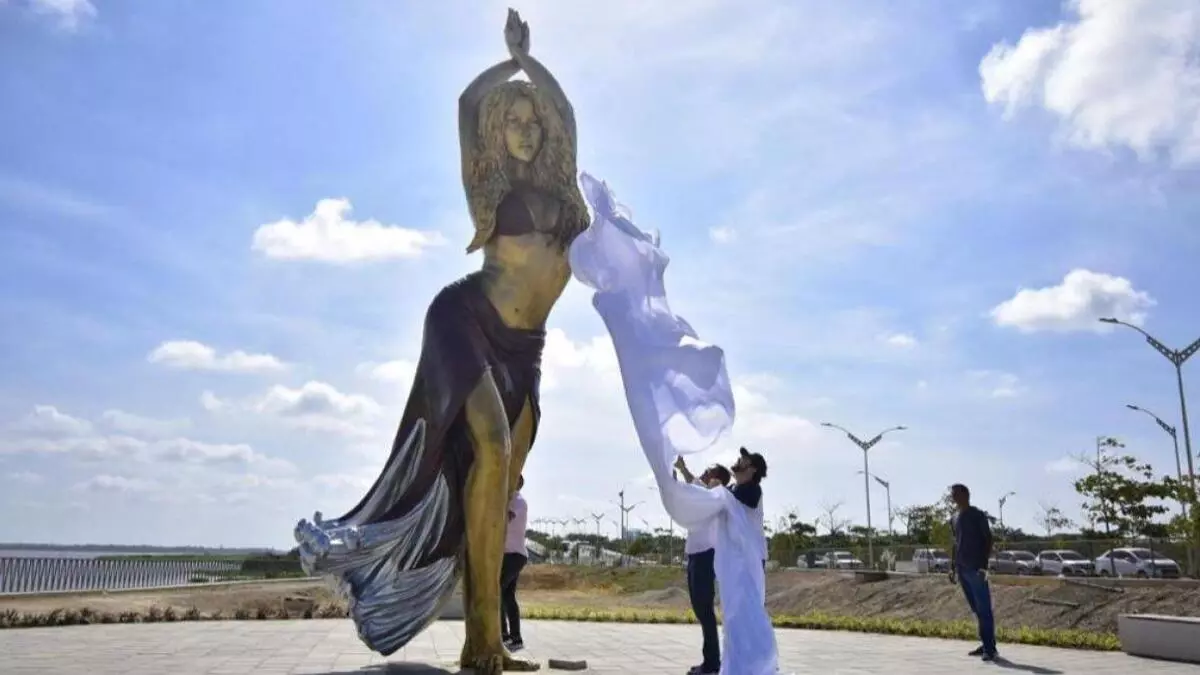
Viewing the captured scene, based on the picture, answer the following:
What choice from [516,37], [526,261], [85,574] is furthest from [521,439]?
[85,574]

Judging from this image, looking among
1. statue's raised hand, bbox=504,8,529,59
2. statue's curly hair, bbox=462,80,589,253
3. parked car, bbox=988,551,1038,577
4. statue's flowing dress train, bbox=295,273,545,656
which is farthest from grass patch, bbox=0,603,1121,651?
parked car, bbox=988,551,1038,577

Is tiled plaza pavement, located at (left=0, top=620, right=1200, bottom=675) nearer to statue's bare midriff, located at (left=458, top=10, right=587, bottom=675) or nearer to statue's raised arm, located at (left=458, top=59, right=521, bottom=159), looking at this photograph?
statue's bare midriff, located at (left=458, top=10, right=587, bottom=675)

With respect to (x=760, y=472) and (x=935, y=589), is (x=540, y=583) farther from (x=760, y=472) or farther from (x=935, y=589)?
(x=760, y=472)

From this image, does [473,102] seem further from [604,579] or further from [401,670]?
Answer: [604,579]

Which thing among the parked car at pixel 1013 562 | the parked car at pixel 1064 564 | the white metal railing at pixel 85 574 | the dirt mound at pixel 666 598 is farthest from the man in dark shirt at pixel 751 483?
the parked car at pixel 1013 562

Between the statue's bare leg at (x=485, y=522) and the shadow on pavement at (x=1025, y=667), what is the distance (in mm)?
4115

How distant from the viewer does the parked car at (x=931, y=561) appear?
117ft

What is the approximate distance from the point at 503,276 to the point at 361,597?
2377mm

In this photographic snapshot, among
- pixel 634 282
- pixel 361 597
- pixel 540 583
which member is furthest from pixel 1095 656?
pixel 540 583

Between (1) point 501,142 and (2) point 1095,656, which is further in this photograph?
(2) point 1095,656

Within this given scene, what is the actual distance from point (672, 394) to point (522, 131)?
2.33 meters

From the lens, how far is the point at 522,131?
23.3 ft

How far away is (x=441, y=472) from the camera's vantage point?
6867 mm

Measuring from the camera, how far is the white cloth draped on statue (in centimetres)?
591
